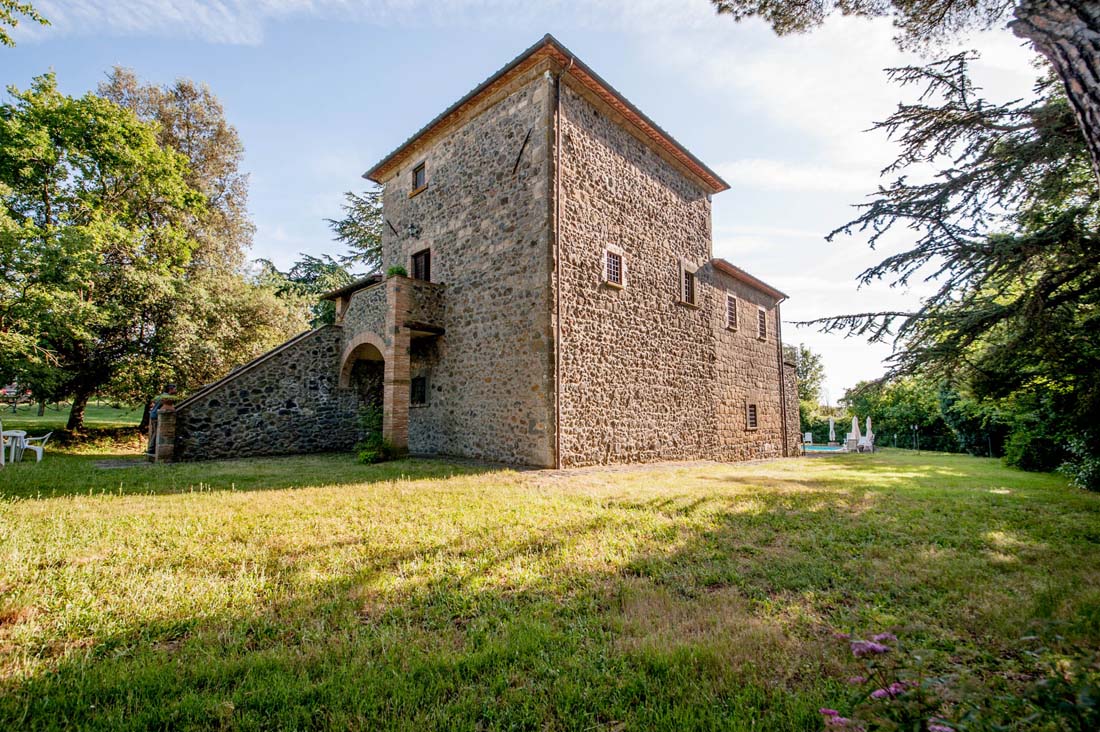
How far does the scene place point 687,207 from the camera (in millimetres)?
14312

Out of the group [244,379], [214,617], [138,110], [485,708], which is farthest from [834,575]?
[138,110]

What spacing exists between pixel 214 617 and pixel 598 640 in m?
2.38

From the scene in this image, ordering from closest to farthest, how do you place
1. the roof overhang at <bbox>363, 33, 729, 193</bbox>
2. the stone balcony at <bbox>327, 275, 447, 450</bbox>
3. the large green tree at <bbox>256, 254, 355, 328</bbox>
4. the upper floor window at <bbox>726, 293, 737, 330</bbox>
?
the roof overhang at <bbox>363, 33, 729, 193</bbox>, the stone balcony at <bbox>327, 275, 447, 450</bbox>, the upper floor window at <bbox>726, 293, 737, 330</bbox>, the large green tree at <bbox>256, 254, 355, 328</bbox>

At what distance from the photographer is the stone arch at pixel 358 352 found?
469 inches

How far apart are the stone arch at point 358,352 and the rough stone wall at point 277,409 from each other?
33cm

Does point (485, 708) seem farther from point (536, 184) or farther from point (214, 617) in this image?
point (536, 184)

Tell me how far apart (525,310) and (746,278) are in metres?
10.8

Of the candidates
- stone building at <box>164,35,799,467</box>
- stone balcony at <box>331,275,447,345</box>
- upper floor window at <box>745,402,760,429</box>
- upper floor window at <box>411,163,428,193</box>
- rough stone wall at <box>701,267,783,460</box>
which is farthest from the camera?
upper floor window at <box>745,402,760,429</box>

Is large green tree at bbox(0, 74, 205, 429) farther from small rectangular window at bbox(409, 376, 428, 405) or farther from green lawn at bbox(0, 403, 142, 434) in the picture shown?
small rectangular window at bbox(409, 376, 428, 405)

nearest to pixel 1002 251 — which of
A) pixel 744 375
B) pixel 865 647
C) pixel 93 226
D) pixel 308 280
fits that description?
pixel 865 647

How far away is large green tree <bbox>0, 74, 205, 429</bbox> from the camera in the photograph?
1295 centimetres

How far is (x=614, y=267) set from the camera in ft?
38.3

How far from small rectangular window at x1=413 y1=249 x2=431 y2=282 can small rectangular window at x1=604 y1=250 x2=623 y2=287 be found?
524cm

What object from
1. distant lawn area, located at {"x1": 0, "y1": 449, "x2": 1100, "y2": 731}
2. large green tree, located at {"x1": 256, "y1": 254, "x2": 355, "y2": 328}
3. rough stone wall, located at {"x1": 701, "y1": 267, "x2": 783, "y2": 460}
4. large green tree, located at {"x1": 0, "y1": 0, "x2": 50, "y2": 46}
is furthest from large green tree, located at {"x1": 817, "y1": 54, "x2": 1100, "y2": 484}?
large green tree, located at {"x1": 256, "y1": 254, "x2": 355, "y2": 328}
